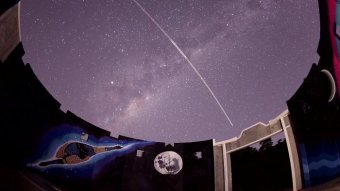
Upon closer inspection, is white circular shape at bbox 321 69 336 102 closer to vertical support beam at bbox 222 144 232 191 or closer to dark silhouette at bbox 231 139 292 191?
dark silhouette at bbox 231 139 292 191

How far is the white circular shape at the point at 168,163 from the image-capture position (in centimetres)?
2020

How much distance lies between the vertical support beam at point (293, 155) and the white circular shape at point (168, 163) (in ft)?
27.9

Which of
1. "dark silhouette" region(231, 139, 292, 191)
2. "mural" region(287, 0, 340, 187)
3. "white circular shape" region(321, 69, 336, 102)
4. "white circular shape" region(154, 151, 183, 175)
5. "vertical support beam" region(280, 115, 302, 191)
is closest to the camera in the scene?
"mural" region(287, 0, 340, 187)

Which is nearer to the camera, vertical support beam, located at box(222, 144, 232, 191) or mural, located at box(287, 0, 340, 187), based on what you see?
mural, located at box(287, 0, 340, 187)

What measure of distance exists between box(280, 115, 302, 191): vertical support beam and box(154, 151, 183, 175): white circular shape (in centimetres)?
851

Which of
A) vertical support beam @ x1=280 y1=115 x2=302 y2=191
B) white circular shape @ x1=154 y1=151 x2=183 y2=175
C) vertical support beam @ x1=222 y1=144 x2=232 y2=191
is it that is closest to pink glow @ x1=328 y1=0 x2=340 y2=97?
vertical support beam @ x1=280 y1=115 x2=302 y2=191

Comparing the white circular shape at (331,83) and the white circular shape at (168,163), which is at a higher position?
the white circular shape at (331,83)

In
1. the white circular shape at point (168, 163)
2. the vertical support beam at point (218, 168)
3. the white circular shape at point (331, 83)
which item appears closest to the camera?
the white circular shape at point (331, 83)

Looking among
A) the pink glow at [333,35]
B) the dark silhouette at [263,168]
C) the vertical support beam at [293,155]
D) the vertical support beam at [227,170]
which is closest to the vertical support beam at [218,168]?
the vertical support beam at [227,170]

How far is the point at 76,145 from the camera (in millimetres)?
18781

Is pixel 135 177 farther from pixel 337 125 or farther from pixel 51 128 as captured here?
pixel 337 125

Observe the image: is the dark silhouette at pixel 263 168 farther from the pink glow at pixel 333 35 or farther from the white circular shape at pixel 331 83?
the pink glow at pixel 333 35

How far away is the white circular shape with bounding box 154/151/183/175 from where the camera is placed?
20.2 meters

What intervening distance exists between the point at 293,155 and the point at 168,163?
30.0ft
